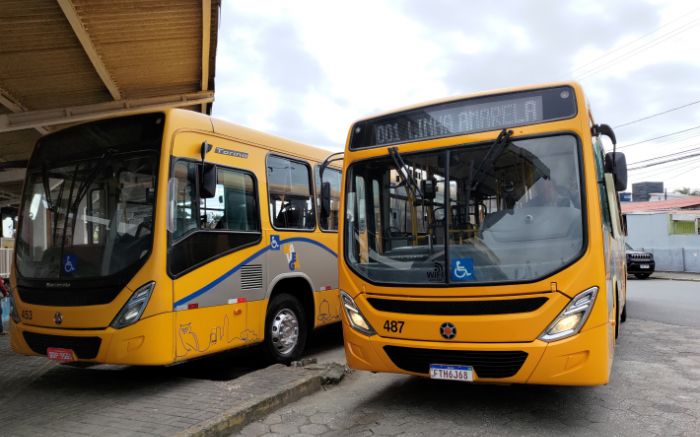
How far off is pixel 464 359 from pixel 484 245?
3.18 ft

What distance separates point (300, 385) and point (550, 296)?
2.72m

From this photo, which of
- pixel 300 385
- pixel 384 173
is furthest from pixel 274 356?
pixel 384 173

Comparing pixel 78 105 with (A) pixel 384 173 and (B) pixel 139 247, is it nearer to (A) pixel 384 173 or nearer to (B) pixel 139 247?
(B) pixel 139 247

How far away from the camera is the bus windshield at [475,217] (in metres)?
4.37

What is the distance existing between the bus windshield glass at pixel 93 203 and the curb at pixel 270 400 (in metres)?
1.75

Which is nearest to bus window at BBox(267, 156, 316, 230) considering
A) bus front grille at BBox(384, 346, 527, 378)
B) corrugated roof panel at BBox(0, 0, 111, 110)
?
bus front grille at BBox(384, 346, 527, 378)

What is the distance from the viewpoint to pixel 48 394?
5.57 metres

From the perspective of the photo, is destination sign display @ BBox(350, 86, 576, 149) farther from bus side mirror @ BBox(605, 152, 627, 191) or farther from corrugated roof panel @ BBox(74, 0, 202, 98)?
corrugated roof panel @ BBox(74, 0, 202, 98)

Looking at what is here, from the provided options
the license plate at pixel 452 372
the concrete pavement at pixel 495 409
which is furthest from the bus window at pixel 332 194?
the license plate at pixel 452 372

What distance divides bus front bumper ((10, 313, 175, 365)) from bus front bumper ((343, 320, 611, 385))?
230cm

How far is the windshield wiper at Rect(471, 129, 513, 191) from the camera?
4660mm

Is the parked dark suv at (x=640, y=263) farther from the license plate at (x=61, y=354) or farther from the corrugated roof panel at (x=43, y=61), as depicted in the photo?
the license plate at (x=61, y=354)

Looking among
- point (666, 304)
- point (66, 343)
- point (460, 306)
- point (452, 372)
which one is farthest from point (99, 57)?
point (666, 304)

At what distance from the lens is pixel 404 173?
5.13 m
